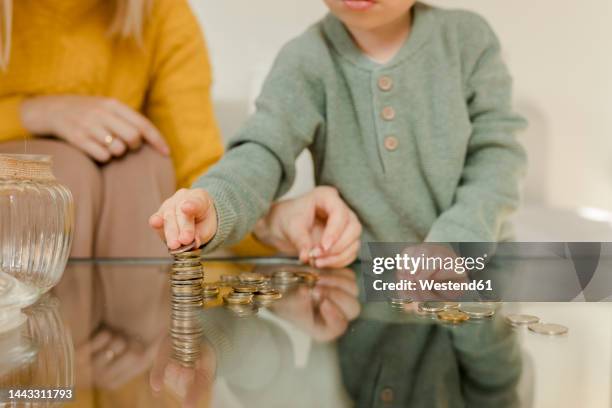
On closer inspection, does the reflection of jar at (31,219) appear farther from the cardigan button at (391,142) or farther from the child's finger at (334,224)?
the cardigan button at (391,142)

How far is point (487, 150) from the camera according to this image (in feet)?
2.97

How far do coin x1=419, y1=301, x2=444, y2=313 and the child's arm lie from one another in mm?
242

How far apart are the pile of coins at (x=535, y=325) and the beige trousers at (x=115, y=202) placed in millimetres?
547

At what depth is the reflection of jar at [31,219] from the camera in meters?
0.59

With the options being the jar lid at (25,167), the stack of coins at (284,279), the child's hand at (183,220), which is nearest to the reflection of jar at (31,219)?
the jar lid at (25,167)

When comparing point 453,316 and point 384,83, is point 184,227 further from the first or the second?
point 384,83

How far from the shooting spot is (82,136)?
941 millimetres

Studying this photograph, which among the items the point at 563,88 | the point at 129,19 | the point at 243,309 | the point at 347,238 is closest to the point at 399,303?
the point at 243,309

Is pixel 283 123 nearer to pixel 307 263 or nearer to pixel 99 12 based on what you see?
pixel 307 263

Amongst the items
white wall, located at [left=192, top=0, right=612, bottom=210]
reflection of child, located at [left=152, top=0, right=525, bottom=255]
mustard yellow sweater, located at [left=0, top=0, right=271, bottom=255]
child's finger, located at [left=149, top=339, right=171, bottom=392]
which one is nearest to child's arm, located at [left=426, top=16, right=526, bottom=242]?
reflection of child, located at [left=152, top=0, right=525, bottom=255]

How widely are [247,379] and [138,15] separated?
0.82 metres

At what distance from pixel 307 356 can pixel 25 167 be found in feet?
1.08

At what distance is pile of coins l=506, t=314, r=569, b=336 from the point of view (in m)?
0.50

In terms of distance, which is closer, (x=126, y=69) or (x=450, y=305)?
(x=450, y=305)
